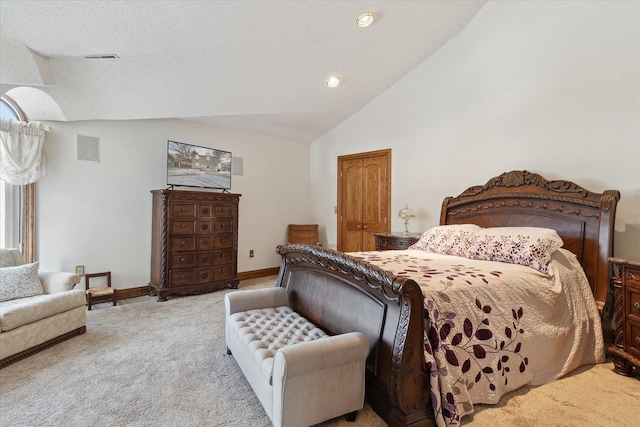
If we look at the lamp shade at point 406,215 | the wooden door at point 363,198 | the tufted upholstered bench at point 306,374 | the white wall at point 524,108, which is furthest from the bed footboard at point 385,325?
the wooden door at point 363,198

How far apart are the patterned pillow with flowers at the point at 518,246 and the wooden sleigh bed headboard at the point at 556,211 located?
326 millimetres

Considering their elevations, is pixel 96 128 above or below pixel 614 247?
above

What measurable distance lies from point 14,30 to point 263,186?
3.45 meters

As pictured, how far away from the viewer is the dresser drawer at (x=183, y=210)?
12.8 ft

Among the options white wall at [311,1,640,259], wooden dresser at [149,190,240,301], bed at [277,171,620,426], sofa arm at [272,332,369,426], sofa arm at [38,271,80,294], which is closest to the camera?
sofa arm at [272,332,369,426]

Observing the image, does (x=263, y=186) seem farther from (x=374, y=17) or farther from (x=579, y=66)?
(x=579, y=66)

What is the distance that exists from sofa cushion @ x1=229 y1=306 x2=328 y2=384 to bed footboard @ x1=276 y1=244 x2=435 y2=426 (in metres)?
0.18

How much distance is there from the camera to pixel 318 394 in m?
1.48

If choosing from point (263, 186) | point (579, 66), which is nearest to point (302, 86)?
point (263, 186)

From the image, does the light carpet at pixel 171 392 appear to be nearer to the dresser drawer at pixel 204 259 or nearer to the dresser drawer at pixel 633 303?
the dresser drawer at pixel 633 303

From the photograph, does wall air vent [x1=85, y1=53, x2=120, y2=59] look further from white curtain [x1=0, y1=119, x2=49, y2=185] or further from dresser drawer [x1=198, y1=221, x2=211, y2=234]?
dresser drawer [x1=198, y1=221, x2=211, y2=234]

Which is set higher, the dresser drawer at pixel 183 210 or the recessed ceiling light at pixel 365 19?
the recessed ceiling light at pixel 365 19

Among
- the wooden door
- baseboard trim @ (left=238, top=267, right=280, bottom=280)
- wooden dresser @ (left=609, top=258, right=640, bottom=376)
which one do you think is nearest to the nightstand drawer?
wooden dresser @ (left=609, top=258, right=640, bottom=376)

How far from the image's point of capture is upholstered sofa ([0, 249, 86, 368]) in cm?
221
